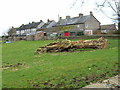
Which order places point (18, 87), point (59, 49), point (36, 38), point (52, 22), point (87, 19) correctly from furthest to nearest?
point (52, 22) → point (87, 19) → point (36, 38) → point (59, 49) → point (18, 87)

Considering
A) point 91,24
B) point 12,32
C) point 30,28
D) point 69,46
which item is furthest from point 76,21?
point 12,32

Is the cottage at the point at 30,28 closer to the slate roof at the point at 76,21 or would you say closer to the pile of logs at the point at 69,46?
the slate roof at the point at 76,21

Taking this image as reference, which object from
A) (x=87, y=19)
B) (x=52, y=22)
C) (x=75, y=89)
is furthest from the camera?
(x=52, y=22)

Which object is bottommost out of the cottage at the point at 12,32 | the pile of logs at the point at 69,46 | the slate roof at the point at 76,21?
the pile of logs at the point at 69,46

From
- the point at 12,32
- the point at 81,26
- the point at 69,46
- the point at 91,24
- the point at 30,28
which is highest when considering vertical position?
the point at 30,28

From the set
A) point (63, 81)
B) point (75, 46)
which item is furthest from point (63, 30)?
point (63, 81)

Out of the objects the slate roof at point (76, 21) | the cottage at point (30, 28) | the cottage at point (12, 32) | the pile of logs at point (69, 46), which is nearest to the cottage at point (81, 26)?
the slate roof at point (76, 21)

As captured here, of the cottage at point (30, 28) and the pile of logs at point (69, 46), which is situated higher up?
the cottage at point (30, 28)

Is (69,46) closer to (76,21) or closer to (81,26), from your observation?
(81,26)

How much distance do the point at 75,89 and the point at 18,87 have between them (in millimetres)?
2021

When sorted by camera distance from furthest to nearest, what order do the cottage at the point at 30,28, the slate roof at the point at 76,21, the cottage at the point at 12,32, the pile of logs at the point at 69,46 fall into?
the cottage at the point at 12,32, the cottage at the point at 30,28, the slate roof at the point at 76,21, the pile of logs at the point at 69,46

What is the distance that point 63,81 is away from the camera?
6070 mm

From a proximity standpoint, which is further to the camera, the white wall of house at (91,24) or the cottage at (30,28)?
the cottage at (30,28)

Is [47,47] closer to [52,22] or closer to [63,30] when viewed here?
[63,30]
